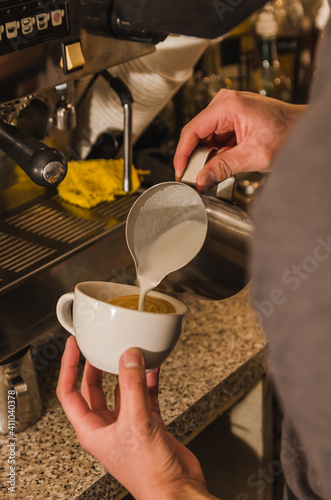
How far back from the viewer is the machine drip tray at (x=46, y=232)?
813 millimetres

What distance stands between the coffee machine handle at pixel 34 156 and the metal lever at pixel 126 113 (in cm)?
23

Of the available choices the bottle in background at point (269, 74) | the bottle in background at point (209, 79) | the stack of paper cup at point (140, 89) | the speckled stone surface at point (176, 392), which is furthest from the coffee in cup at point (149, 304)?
the bottle in background at point (269, 74)

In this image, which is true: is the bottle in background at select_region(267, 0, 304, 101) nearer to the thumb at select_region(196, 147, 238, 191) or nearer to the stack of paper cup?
the stack of paper cup

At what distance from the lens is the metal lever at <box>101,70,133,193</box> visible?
0.94 m

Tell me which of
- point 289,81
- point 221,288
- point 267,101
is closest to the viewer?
point 221,288

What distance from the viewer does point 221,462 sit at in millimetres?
1077

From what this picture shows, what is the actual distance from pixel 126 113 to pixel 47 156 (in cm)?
26

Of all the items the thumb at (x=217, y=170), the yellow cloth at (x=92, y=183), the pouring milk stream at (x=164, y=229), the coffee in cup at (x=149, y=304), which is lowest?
the yellow cloth at (x=92, y=183)

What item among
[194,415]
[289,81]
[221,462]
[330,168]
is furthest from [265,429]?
[289,81]

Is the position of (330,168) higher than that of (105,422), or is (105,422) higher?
(330,168)

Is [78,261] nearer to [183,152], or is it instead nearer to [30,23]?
[183,152]

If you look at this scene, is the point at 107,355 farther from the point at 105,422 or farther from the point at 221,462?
the point at 221,462

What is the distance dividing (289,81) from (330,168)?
1.56 metres

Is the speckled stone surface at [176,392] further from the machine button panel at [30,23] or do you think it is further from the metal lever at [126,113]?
the machine button panel at [30,23]
